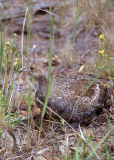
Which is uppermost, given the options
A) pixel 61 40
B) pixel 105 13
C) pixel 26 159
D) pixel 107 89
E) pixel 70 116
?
pixel 105 13

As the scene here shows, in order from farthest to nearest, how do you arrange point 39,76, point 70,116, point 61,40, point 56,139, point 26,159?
point 61,40
point 39,76
point 70,116
point 56,139
point 26,159

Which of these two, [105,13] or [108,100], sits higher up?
[105,13]

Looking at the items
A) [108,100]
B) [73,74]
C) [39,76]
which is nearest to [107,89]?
[108,100]

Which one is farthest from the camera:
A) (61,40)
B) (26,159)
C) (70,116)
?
(61,40)

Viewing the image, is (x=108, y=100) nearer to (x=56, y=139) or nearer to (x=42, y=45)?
(x=56, y=139)

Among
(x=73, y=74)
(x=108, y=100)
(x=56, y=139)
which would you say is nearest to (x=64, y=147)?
(x=56, y=139)

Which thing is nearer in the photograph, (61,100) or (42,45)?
(61,100)

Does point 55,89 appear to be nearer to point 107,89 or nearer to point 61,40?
point 107,89
